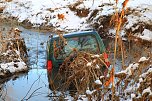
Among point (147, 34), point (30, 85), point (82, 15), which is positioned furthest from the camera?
point (82, 15)

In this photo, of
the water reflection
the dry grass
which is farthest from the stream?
the dry grass

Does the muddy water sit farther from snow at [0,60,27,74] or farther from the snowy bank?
the snowy bank

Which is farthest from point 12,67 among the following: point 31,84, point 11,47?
point 31,84

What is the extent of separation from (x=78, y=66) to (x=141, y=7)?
60.6 ft

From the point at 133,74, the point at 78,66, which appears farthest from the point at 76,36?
the point at 133,74

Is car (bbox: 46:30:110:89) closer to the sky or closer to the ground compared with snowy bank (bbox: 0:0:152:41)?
closer to the sky

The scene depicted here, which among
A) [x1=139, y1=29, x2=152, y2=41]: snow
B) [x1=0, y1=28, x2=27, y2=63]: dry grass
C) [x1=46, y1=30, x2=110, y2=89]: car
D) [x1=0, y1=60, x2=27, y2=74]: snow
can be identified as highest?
[x1=46, y1=30, x2=110, y2=89]: car

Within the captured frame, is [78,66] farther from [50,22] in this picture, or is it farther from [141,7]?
[50,22]

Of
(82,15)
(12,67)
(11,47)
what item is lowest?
(82,15)

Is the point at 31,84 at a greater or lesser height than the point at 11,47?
lesser

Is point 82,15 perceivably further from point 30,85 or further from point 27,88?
point 27,88

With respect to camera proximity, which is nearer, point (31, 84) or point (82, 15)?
point (31, 84)

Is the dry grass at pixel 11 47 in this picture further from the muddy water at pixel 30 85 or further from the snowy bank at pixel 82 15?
the snowy bank at pixel 82 15

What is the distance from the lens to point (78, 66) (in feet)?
20.3
